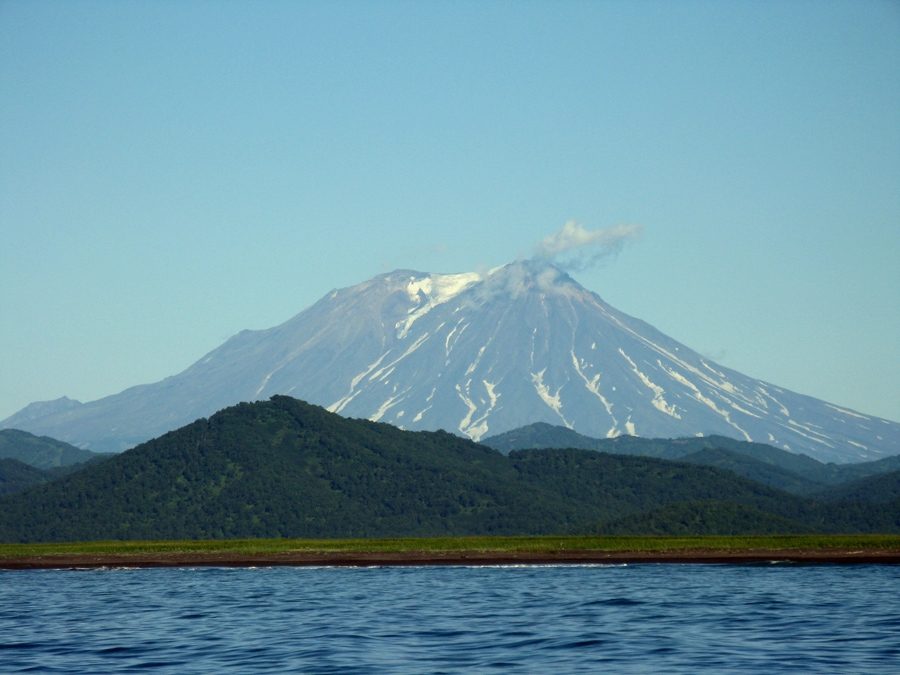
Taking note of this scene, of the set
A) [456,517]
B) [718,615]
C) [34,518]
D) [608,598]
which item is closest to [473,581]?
[608,598]

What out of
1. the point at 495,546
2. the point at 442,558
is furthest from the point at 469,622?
the point at 495,546

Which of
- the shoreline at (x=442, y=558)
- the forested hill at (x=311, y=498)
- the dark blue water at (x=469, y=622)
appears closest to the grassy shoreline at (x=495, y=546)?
the shoreline at (x=442, y=558)

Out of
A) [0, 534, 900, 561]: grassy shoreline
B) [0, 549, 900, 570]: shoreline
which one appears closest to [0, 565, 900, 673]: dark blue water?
[0, 549, 900, 570]: shoreline

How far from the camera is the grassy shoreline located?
4643 inches

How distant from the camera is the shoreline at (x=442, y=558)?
108812 mm

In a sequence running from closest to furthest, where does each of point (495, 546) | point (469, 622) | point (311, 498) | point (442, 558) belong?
point (469, 622), point (442, 558), point (495, 546), point (311, 498)

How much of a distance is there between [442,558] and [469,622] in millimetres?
49681

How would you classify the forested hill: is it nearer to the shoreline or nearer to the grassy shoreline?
the grassy shoreline

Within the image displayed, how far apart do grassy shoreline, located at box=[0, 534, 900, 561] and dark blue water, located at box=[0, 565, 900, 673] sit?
18.0 meters

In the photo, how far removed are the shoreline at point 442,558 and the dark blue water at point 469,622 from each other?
30.2 ft

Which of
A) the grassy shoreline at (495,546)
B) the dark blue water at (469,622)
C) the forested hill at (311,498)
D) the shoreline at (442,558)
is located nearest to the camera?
the dark blue water at (469,622)

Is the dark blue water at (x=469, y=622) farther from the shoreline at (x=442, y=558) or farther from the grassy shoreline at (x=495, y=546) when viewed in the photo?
the grassy shoreline at (x=495, y=546)

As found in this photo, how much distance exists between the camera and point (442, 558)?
115 m

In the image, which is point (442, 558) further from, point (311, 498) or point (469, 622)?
point (311, 498)
